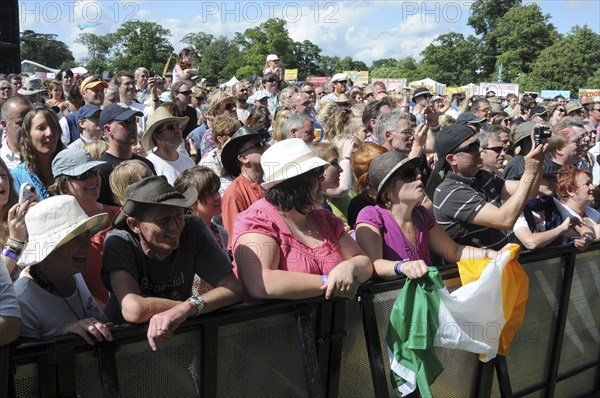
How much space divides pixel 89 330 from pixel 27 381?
0.28 meters

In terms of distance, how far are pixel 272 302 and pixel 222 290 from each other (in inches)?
10.1

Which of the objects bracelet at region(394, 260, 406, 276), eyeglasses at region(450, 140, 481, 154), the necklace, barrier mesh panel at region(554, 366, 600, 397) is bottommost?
barrier mesh panel at region(554, 366, 600, 397)

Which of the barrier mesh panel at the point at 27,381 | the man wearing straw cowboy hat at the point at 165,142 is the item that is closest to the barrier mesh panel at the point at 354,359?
the barrier mesh panel at the point at 27,381

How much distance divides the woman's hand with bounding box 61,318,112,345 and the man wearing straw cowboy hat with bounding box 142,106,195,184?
3.02 m

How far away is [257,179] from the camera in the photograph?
4688mm

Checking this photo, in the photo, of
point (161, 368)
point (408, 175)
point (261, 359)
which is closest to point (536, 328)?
point (408, 175)

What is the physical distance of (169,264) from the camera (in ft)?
9.92

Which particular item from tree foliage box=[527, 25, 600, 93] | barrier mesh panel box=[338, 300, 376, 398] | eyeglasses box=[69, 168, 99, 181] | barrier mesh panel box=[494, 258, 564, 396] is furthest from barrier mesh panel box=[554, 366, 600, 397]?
tree foliage box=[527, 25, 600, 93]

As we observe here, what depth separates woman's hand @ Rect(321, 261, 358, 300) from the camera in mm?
3076

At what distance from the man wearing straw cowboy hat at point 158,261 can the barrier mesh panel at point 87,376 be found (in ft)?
0.78

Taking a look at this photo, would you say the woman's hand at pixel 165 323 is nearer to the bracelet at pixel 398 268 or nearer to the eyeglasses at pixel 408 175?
the bracelet at pixel 398 268

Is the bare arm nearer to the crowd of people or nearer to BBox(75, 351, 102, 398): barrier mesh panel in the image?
the crowd of people

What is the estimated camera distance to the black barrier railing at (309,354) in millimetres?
2498

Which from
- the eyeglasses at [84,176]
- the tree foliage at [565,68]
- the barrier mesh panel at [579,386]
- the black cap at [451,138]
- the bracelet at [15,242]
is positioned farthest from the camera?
the tree foliage at [565,68]
